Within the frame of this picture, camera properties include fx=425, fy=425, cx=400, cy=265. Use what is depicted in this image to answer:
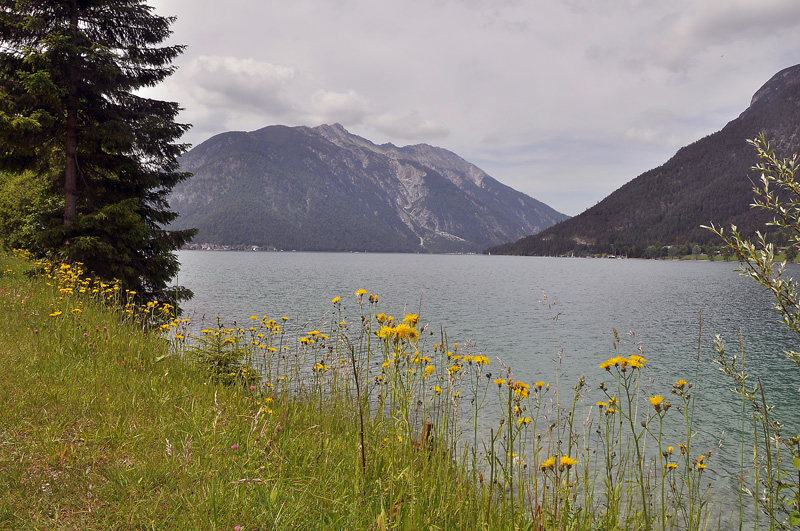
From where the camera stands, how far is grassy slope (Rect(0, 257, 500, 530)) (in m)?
2.56

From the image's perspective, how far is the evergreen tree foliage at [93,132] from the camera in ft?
37.8

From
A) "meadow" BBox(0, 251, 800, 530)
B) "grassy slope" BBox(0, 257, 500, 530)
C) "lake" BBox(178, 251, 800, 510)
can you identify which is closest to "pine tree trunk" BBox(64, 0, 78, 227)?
"lake" BBox(178, 251, 800, 510)

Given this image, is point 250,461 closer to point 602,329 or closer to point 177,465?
point 177,465

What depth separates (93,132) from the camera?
12.1 meters

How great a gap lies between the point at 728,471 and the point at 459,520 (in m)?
9.78

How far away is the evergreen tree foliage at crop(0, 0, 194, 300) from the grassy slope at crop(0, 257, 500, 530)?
853cm

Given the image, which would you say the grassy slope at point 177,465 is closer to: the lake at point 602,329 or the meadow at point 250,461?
the meadow at point 250,461

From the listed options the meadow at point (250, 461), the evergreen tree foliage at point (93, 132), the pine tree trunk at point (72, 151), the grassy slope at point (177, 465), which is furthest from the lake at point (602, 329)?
the pine tree trunk at point (72, 151)

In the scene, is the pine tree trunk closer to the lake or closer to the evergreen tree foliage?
the evergreen tree foliage

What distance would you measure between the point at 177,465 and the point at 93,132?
12.6 meters

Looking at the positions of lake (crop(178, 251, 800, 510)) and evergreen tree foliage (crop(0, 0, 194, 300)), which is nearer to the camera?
evergreen tree foliage (crop(0, 0, 194, 300))

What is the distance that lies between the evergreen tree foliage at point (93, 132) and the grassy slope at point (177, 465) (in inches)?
336

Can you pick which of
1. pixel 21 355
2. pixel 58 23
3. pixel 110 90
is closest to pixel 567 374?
pixel 21 355

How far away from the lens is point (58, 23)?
12.2 metres
